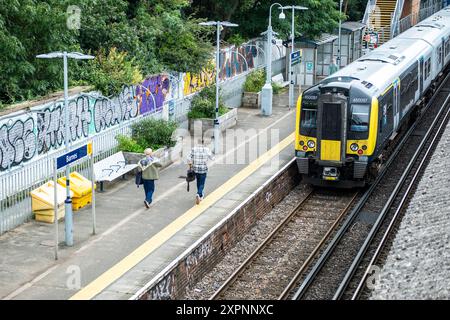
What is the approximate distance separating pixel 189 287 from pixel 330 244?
4.29 metres

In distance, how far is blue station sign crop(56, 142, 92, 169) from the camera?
18.2m

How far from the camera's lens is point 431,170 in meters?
24.0

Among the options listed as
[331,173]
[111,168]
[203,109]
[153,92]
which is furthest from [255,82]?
[111,168]

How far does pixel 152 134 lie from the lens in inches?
1032

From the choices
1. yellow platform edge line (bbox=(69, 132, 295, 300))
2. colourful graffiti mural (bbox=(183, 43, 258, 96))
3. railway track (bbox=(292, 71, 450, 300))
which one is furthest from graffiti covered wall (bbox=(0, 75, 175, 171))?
railway track (bbox=(292, 71, 450, 300))

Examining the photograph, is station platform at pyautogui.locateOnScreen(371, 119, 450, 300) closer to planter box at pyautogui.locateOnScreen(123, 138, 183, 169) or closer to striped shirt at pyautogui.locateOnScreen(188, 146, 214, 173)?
striped shirt at pyautogui.locateOnScreen(188, 146, 214, 173)

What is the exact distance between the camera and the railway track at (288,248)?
1770 cm

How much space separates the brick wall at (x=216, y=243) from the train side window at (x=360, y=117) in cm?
252

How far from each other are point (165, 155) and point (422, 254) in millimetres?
11720
